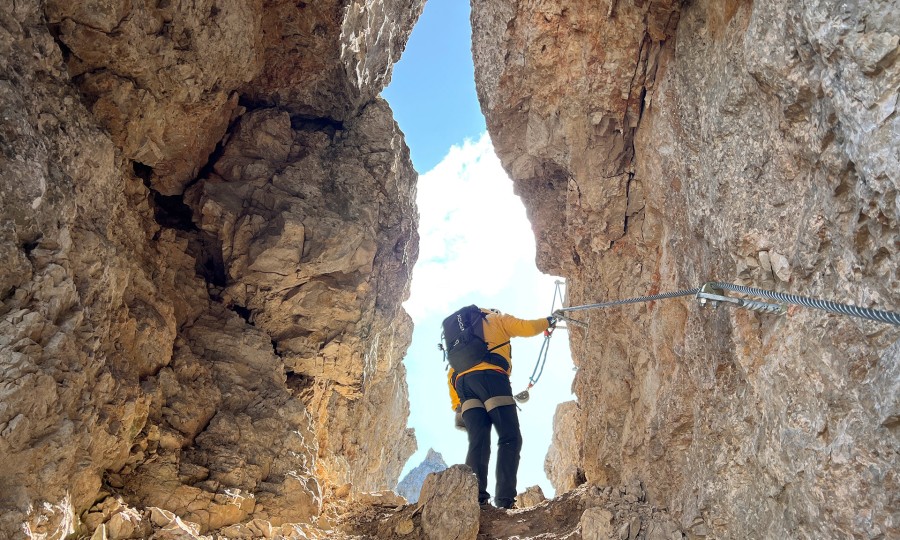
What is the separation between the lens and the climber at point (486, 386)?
26.2 ft

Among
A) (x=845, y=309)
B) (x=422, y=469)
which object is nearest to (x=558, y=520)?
(x=845, y=309)

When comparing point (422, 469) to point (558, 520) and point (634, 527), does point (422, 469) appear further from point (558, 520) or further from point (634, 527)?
point (634, 527)

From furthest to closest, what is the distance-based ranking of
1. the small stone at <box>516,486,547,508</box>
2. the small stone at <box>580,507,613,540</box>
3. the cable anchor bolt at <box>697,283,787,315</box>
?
the small stone at <box>516,486,547,508</box>
the small stone at <box>580,507,613,540</box>
the cable anchor bolt at <box>697,283,787,315</box>

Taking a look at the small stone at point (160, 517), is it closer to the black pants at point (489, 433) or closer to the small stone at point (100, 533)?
the small stone at point (100, 533)

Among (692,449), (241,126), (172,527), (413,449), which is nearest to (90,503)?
(172,527)

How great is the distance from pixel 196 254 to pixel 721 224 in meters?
7.33

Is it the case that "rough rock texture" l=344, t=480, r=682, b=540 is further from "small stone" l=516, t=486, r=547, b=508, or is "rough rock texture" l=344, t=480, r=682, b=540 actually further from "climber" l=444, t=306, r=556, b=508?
"small stone" l=516, t=486, r=547, b=508

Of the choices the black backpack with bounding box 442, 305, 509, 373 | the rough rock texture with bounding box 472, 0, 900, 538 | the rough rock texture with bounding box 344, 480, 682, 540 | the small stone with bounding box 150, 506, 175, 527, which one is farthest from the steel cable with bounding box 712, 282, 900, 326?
the small stone with bounding box 150, 506, 175, 527

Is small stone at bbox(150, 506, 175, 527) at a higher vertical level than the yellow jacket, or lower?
lower

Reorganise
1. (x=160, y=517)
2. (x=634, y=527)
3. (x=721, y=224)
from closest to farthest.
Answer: (x=721, y=224) < (x=634, y=527) < (x=160, y=517)

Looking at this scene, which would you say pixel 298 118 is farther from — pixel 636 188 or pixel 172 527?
pixel 172 527

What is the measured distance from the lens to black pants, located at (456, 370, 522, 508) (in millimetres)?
7910

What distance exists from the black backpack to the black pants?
18 cm

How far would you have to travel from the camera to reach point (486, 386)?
27.2 ft
